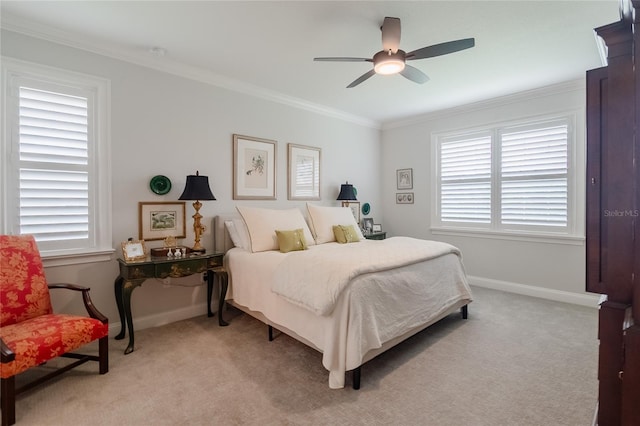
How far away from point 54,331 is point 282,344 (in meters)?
1.59

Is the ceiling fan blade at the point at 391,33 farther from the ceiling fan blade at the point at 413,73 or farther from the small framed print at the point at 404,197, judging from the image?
the small framed print at the point at 404,197

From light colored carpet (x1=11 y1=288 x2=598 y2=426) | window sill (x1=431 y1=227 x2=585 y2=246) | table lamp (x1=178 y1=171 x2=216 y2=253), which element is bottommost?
light colored carpet (x1=11 y1=288 x2=598 y2=426)

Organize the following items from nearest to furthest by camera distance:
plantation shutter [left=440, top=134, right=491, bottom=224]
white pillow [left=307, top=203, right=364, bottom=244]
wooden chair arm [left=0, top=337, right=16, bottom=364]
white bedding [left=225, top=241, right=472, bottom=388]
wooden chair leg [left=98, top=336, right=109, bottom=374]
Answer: wooden chair arm [left=0, top=337, right=16, bottom=364]
white bedding [left=225, top=241, right=472, bottom=388]
wooden chair leg [left=98, top=336, right=109, bottom=374]
white pillow [left=307, top=203, right=364, bottom=244]
plantation shutter [left=440, top=134, right=491, bottom=224]

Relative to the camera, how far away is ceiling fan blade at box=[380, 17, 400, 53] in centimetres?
225

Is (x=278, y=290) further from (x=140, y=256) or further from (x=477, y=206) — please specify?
(x=477, y=206)

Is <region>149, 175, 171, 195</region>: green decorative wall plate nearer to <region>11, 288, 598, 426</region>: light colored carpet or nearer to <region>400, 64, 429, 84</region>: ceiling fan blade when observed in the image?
<region>11, 288, 598, 426</region>: light colored carpet

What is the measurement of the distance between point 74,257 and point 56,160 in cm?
84

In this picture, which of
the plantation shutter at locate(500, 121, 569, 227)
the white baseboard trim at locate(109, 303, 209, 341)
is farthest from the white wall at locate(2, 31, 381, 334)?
the plantation shutter at locate(500, 121, 569, 227)

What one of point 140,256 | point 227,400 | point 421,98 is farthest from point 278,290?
point 421,98

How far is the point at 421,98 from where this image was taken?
4.11 m

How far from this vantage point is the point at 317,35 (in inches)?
100

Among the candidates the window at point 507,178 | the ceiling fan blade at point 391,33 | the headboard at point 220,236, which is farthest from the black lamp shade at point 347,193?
the ceiling fan blade at point 391,33

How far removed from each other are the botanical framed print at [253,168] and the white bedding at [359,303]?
855mm

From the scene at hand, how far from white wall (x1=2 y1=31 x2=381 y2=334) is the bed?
22.1 inches
